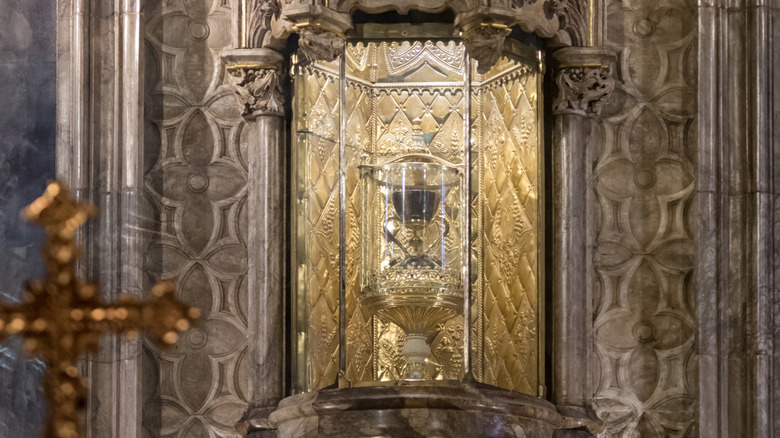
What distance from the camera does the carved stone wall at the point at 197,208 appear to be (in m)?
6.39

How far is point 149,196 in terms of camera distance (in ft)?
21.1

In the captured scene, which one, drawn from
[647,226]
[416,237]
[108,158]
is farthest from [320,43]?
[647,226]

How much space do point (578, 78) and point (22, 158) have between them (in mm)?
2326

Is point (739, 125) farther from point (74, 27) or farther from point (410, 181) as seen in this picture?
point (74, 27)

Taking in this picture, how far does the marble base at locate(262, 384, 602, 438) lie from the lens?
18.7ft

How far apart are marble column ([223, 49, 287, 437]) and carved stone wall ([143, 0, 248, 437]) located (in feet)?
0.38

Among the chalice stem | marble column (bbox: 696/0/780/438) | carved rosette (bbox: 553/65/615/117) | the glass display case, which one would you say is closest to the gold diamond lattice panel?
the glass display case

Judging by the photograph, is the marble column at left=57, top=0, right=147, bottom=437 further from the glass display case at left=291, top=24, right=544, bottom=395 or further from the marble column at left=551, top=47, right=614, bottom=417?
the marble column at left=551, top=47, right=614, bottom=417

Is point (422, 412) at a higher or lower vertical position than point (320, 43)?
lower

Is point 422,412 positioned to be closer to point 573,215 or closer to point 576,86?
point 573,215

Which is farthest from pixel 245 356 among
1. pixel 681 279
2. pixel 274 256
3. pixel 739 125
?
pixel 739 125

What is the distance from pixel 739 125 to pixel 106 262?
2678mm

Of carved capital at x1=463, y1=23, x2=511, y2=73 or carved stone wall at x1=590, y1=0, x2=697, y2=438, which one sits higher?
carved capital at x1=463, y1=23, x2=511, y2=73

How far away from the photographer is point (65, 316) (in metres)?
3.45
